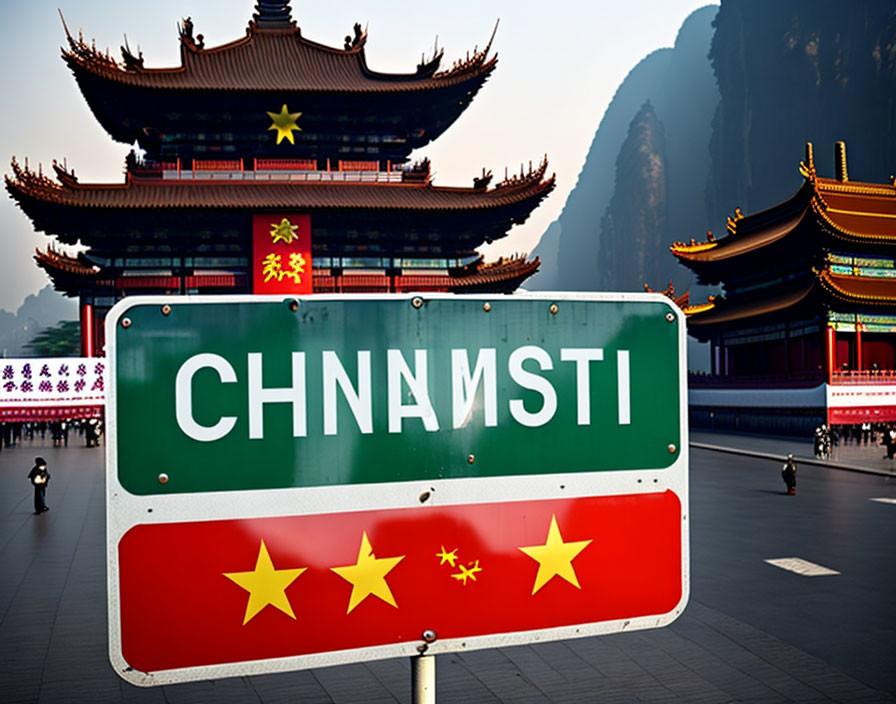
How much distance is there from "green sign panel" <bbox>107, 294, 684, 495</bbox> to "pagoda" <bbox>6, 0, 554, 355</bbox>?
27127 mm

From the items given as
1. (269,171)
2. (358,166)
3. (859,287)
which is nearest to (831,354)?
(859,287)

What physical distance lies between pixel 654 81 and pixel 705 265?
132 meters

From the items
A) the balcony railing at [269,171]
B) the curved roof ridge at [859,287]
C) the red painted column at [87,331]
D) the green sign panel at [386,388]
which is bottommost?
the green sign panel at [386,388]

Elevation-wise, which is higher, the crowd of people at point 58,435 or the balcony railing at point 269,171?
the balcony railing at point 269,171

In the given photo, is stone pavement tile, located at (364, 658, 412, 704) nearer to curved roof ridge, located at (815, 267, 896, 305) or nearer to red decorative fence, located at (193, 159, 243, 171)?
red decorative fence, located at (193, 159, 243, 171)

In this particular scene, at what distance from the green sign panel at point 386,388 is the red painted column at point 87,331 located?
102 feet

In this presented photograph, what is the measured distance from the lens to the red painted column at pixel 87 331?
29878mm

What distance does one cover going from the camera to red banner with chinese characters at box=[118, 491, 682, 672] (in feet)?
4.85

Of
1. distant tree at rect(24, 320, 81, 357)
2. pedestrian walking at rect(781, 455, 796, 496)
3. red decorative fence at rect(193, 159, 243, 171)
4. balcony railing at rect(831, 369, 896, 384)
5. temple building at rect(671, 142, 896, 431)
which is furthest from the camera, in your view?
distant tree at rect(24, 320, 81, 357)

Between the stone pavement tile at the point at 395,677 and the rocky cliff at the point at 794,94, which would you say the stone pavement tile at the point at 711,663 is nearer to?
the stone pavement tile at the point at 395,677

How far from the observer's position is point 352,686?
6.02 metres

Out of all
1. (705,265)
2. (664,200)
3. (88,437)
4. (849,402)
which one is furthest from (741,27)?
(88,437)

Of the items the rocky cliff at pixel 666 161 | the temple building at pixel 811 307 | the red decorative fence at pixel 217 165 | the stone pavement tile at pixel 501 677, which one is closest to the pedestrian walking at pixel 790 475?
the stone pavement tile at pixel 501 677

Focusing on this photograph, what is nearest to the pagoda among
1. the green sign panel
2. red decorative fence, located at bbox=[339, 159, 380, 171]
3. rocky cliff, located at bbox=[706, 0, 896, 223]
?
red decorative fence, located at bbox=[339, 159, 380, 171]
